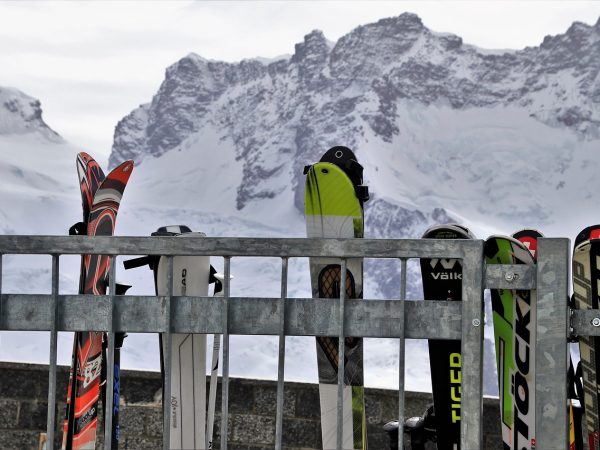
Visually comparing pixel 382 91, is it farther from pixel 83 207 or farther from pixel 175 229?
pixel 175 229

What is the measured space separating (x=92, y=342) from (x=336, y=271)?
1111 mm

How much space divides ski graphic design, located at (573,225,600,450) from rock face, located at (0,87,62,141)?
180 metres

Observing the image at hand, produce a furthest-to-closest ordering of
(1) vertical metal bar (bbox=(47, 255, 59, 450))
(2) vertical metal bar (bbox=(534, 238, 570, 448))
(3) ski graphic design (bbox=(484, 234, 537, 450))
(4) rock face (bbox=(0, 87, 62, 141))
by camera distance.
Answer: (4) rock face (bbox=(0, 87, 62, 141)), (3) ski graphic design (bbox=(484, 234, 537, 450)), (1) vertical metal bar (bbox=(47, 255, 59, 450)), (2) vertical metal bar (bbox=(534, 238, 570, 448))

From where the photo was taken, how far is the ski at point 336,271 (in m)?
3.48

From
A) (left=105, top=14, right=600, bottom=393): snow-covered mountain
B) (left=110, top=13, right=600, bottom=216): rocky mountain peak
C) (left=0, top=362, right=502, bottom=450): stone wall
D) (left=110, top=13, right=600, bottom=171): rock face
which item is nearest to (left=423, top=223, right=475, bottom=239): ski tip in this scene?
(left=0, top=362, right=502, bottom=450): stone wall

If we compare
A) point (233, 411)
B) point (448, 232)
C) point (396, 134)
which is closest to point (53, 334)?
point (448, 232)

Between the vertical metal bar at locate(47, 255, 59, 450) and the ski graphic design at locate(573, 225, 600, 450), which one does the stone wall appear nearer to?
the ski graphic design at locate(573, 225, 600, 450)

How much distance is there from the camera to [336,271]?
11.6ft

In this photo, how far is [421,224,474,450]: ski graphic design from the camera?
11.1 ft

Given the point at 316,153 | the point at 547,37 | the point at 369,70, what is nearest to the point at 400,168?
the point at 316,153

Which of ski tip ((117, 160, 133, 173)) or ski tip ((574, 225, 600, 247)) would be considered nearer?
ski tip ((574, 225, 600, 247))

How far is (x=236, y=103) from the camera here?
197 metres

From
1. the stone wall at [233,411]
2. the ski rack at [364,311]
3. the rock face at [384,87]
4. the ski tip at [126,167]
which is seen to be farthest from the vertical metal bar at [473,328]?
the rock face at [384,87]

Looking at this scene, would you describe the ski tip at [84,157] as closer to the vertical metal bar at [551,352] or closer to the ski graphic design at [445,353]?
the ski graphic design at [445,353]
